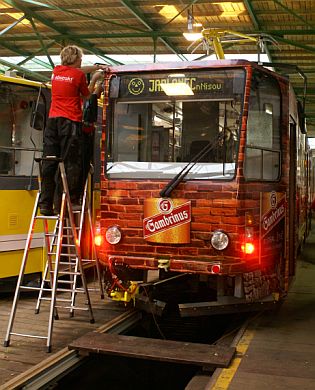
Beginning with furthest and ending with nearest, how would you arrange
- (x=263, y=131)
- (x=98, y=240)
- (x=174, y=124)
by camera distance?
(x=98, y=240), (x=263, y=131), (x=174, y=124)

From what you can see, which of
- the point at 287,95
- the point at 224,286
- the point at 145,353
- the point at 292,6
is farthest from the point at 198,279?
the point at 292,6

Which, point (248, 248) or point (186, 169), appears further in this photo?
point (186, 169)

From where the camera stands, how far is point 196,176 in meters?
6.35

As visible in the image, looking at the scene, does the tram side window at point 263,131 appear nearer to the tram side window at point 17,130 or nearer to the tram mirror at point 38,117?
the tram mirror at point 38,117

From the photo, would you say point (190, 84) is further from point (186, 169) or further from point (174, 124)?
point (186, 169)

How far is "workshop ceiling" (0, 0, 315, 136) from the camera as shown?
11570 millimetres

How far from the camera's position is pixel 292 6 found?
37.5 feet

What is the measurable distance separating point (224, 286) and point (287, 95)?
249 cm

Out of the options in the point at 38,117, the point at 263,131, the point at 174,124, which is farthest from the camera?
the point at 38,117

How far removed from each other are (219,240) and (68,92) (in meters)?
2.27

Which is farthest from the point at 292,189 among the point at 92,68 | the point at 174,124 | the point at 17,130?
the point at 17,130

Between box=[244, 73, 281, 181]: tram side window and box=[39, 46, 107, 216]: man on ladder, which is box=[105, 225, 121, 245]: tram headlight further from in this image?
box=[244, 73, 281, 181]: tram side window

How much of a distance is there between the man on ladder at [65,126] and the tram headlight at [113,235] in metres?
0.73

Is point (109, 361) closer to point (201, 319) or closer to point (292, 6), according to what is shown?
point (201, 319)
